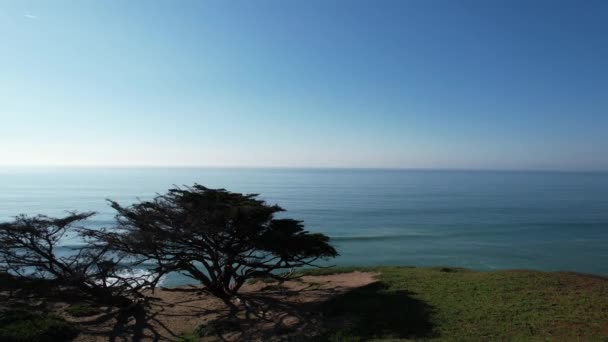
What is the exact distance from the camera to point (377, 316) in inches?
462

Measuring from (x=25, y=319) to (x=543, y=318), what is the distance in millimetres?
16121

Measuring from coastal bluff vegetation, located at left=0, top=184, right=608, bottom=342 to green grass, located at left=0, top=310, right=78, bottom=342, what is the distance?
30 mm

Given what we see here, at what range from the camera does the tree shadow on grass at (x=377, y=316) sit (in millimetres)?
10295

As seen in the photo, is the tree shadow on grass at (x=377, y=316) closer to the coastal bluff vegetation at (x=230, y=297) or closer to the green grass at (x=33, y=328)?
the coastal bluff vegetation at (x=230, y=297)

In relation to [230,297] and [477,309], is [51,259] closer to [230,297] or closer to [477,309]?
[230,297]

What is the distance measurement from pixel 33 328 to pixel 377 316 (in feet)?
34.9

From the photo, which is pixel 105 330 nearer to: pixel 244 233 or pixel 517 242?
pixel 244 233

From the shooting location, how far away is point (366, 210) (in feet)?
197

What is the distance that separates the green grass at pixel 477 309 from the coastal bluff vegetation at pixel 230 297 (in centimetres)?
5

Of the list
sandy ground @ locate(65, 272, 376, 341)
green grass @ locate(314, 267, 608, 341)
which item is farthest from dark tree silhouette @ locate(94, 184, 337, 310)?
green grass @ locate(314, 267, 608, 341)

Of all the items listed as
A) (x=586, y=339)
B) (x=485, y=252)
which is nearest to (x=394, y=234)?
(x=485, y=252)

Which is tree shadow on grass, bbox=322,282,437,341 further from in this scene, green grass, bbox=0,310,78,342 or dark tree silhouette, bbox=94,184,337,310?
green grass, bbox=0,310,78,342

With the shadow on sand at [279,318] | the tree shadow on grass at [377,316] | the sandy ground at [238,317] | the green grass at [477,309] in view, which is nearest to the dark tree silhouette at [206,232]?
the sandy ground at [238,317]

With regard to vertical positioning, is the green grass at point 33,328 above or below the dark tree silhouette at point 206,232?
below
